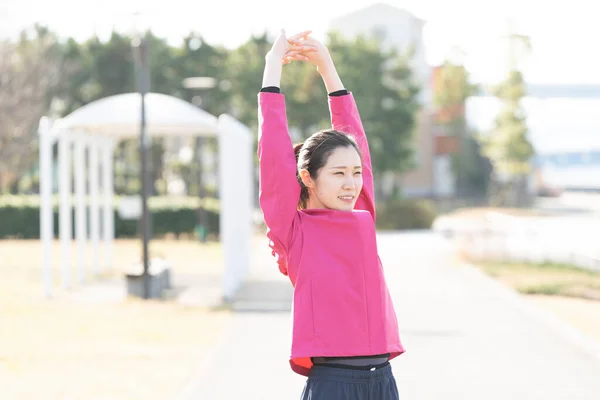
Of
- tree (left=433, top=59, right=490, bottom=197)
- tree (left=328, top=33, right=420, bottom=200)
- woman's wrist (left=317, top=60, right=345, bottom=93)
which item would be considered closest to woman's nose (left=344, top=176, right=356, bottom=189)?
woman's wrist (left=317, top=60, right=345, bottom=93)

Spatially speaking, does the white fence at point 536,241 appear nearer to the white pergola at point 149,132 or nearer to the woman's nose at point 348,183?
the white pergola at point 149,132

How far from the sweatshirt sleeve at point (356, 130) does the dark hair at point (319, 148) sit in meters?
0.23

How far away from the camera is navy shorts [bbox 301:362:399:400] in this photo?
298cm

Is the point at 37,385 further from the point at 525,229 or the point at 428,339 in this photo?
the point at 525,229

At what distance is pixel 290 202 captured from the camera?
9.95 feet

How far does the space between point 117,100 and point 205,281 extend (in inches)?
131

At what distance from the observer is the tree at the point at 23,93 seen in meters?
38.7

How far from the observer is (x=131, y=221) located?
93.0ft

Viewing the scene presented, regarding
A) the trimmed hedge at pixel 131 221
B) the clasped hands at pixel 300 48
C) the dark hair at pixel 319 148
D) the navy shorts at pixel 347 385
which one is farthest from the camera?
the trimmed hedge at pixel 131 221

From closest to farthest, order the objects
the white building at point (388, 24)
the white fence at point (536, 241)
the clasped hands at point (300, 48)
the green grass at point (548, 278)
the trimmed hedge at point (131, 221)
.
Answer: the clasped hands at point (300, 48) → the green grass at point (548, 278) → the white fence at point (536, 241) → the trimmed hedge at point (131, 221) → the white building at point (388, 24)

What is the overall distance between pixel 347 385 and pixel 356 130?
3.00 ft

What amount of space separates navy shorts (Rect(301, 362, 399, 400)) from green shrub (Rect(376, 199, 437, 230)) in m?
27.8

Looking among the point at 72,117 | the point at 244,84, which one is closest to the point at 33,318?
the point at 72,117

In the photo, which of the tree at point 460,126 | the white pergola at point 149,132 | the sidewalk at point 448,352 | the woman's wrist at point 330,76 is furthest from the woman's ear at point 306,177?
the tree at point 460,126
